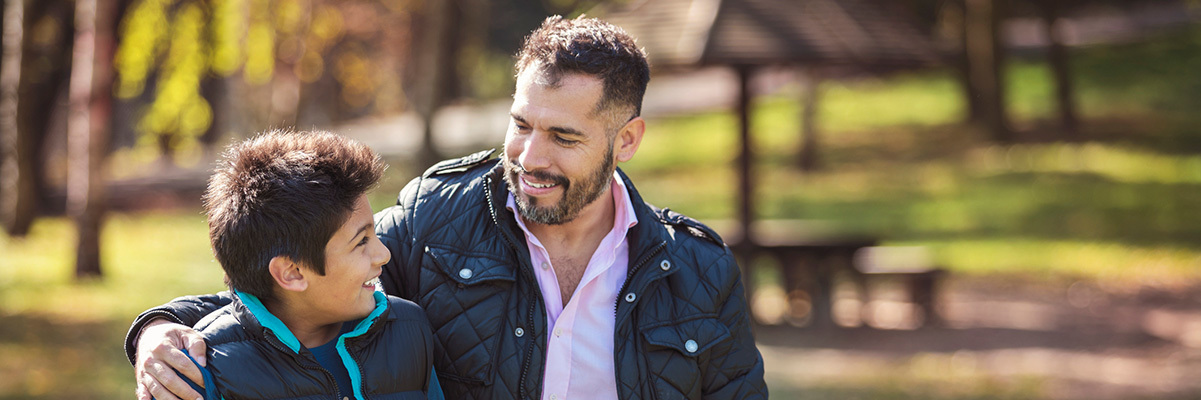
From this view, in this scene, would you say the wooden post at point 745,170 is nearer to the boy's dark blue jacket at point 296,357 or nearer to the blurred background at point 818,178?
the blurred background at point 818,178

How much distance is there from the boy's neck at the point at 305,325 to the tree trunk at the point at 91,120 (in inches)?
361

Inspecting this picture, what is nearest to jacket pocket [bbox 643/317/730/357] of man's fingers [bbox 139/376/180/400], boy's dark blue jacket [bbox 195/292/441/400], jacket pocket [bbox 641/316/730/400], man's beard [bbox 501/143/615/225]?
jacket pocket [bbox 641/316/730/400]

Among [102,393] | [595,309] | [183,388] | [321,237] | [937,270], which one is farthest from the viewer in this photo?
[937,270]

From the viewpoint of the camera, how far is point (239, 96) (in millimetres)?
21219

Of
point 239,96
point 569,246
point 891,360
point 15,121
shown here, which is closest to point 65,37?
point 15,121

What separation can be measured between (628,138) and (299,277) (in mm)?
1321

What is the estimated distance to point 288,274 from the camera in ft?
8.80

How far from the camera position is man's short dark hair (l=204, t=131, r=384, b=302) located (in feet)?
8.63

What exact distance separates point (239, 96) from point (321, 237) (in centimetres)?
1960

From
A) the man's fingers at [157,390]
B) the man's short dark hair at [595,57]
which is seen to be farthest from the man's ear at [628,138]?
the man's fingers at [157,390]

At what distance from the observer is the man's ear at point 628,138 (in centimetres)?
358

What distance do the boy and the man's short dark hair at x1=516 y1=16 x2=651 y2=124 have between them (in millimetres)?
696

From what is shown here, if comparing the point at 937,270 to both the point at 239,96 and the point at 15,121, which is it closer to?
the point at 15,121

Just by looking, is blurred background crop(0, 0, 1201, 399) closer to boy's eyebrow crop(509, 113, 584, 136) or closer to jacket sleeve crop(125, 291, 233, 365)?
jacket sleeve crop(125, 291, 233, 365)
